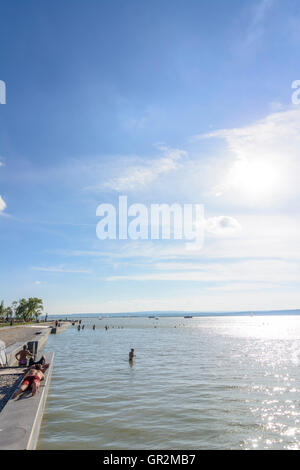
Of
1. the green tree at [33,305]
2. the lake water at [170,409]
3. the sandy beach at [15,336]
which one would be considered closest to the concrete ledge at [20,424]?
the lake water at [170,409]

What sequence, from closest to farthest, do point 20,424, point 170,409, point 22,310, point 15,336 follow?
point 20,424 → point 170,409 → point 15,336 → point 22,310

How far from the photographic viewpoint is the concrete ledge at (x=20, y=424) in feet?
24.8

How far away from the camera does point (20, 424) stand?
8.71 meters

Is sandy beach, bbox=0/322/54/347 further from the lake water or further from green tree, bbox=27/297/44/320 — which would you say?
green tree, bbox=27/297/44/320

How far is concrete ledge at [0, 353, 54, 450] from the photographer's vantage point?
7.55 meters

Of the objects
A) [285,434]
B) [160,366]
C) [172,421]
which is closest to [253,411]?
[285,434]

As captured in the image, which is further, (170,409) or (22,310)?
(22,310)

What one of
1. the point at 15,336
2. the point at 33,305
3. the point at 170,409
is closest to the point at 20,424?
the point at 170,409

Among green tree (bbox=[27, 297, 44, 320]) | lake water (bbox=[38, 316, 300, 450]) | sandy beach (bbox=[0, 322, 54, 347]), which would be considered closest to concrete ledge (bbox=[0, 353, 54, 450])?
lake water (bbox=[38, 316, 300, 450])

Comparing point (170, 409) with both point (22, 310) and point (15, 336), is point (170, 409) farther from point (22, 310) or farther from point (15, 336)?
point (22, 310)

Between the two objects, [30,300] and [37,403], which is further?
[30,300]
